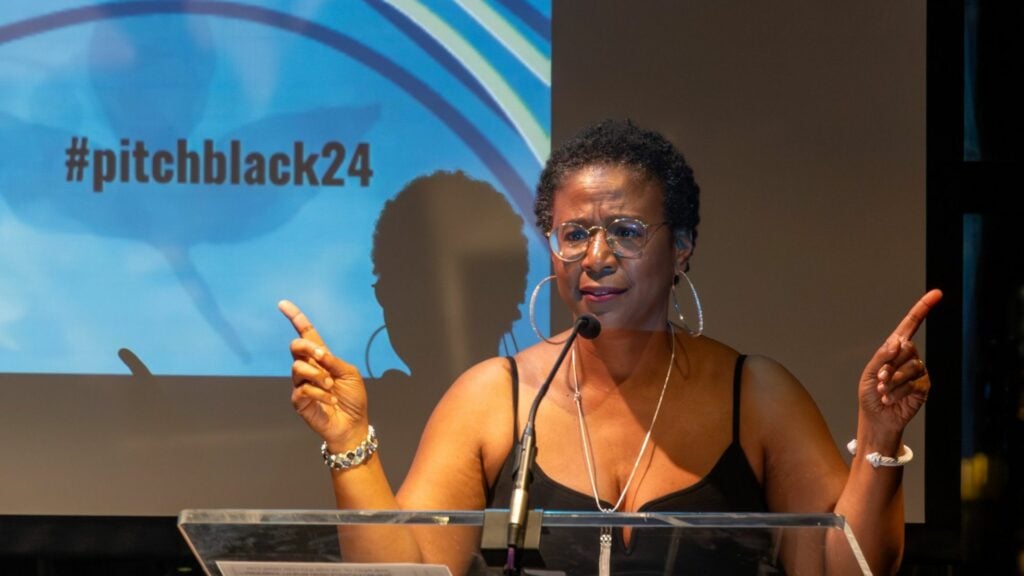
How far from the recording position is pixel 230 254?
3834mm

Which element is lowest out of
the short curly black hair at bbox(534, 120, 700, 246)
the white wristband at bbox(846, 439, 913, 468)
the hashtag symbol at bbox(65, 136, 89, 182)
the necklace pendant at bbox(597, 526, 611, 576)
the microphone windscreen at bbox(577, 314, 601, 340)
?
the necklace pendant at bbox(597, 526, 611, 576)

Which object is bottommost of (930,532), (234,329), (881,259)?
(930,532)

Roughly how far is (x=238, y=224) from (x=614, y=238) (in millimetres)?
1774

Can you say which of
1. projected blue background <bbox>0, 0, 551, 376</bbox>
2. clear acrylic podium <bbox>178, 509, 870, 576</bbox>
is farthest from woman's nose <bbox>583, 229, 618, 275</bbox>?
projected blue background <bbox>0, 0, 551, 376</bbox>

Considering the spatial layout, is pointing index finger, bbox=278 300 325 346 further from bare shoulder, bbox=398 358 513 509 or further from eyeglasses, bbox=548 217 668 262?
eyeglasses, bbox=548 217 668 262

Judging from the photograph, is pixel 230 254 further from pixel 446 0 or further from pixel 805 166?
pixel 805 166

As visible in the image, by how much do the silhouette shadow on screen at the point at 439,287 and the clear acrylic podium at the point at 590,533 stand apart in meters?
2.24

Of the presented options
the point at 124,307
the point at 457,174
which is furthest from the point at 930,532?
the point at 124,307

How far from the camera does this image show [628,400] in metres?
2.47

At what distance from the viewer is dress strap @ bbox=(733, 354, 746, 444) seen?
242 centimetres

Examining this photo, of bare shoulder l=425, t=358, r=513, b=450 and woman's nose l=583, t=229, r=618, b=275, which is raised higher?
woman's nose l=583, t=229, r=618, b=275

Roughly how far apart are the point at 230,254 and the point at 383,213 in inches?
18.1

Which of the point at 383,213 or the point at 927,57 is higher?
the point at 927,57

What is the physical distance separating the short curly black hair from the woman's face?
2 centimetres
